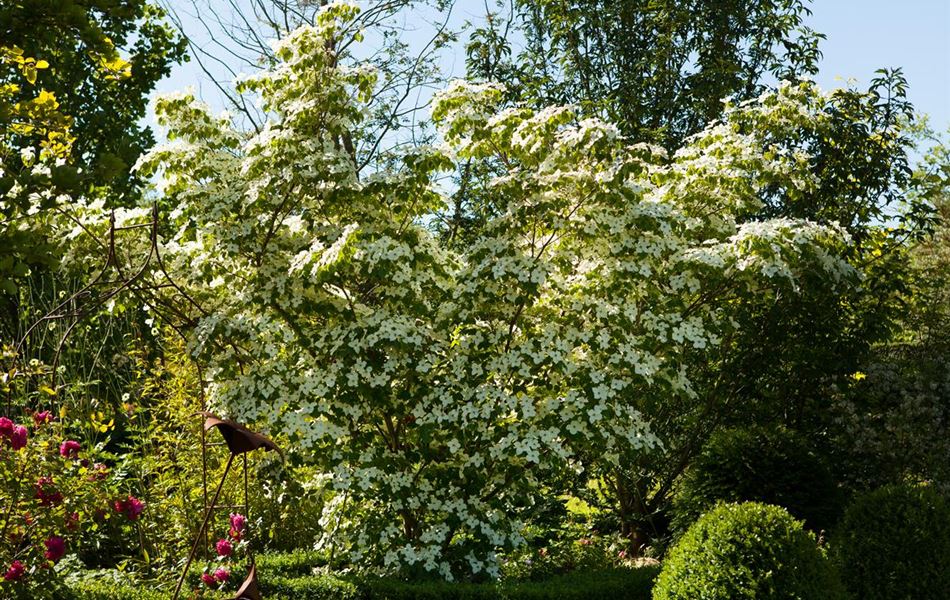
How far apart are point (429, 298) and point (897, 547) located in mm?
2877

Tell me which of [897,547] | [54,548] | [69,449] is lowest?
[54,548]

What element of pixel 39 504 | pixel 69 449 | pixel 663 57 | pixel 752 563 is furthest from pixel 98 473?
pixel 663 57

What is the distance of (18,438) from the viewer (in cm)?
437

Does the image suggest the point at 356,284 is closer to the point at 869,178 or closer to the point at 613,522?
the point at 613,522

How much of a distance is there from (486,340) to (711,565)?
1695 millimetres

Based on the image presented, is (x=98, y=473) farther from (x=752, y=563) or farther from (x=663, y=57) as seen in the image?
(x=663, y=57)

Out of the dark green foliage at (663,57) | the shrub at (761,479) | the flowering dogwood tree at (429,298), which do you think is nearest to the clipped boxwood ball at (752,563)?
the flowering dogwood tree at (429,298)

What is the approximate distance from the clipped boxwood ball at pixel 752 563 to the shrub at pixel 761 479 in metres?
1.48

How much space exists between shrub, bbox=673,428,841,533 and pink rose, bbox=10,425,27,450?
3.77 meters

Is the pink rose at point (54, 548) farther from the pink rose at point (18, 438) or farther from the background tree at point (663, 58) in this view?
the background tree at point (663, 58)

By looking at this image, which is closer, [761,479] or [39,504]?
[39,504]

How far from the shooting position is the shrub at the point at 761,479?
5820 mm

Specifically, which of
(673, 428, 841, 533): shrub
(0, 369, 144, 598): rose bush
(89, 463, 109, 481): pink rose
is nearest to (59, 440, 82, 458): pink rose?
(0, 369, 144, 598): rose bush

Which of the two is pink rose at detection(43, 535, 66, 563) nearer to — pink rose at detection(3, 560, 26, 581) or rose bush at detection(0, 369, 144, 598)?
rose bush at detection(0, 369, 144, 598)
